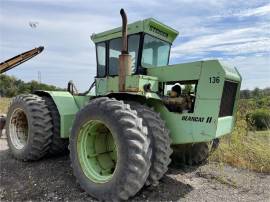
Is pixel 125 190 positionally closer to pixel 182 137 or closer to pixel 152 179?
pixel 152 179

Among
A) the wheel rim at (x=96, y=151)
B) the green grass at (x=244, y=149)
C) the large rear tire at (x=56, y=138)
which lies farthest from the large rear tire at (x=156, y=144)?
the green grass at (x=244, y=149)

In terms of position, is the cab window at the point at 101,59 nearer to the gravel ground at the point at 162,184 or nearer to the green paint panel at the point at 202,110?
the green paint panel at the point at 202,110

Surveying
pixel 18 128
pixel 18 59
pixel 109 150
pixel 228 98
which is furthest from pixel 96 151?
pixel 18 59

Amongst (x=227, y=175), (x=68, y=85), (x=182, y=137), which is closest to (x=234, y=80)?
(x=182, y=137)

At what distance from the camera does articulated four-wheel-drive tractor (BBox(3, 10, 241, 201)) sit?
3.88 metres

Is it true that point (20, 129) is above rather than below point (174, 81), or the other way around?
below

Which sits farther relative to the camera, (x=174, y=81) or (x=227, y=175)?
(x=227, y=175)

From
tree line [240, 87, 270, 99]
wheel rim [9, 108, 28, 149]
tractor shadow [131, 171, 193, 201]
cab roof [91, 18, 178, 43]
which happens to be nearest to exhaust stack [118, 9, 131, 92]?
cab roof [91, 18, 178, 43]

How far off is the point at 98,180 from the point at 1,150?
13.3 feet

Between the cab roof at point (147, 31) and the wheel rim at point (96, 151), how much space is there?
195 cm

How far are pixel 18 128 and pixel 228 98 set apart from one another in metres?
4.70

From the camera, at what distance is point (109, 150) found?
496 cm

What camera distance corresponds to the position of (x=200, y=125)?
164 inches

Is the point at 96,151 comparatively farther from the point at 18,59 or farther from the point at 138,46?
the point at 18,59
